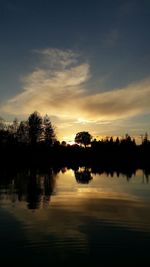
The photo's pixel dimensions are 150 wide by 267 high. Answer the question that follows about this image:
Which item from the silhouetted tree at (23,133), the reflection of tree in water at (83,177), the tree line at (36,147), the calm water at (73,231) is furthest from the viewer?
the silhouetted tree at (23,133)

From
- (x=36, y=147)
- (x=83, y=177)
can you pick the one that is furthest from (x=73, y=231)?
(x=36, y=147)

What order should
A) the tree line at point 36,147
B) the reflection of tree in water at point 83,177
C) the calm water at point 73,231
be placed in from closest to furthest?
the calm water at point 73,231
the reflection of tree in water at point 83,177
the tree line at point 36,147

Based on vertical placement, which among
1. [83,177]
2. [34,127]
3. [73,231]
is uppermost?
[34,127]

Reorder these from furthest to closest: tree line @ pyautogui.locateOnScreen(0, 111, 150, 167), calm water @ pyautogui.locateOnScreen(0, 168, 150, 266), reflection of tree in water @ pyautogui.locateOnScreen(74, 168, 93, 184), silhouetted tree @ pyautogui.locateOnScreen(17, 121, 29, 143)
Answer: silhouetted tree @ pyautogui.locateOnScreen(17, 121, 29, 143)
tree line @ pyautogui.locateOnScreen(0, 111, 150, 167)
reflection of tree in water @ pyautogui.locateOnScreen(74, 168, 93, 184)
calm water @ pyautogui.locateOnScreen(0, 168, 150, 266)

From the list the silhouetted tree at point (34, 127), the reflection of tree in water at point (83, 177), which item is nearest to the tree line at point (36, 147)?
the silhouetted tree at point (34, 127)

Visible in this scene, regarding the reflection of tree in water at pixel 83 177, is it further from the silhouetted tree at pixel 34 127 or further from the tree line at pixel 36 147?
the silhouetted tree at pixel 34 127

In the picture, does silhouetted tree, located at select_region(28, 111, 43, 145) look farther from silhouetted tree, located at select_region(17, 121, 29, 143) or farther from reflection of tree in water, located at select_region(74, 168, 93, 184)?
reflection of tree in water, located at select_region(74, 168, 93, 184)

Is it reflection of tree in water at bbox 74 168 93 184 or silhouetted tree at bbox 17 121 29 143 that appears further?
silhouetted tree at bbox 17 121 29 143

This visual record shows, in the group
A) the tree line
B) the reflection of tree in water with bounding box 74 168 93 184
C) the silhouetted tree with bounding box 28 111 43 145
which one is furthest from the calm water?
the silhouetted tree with bounding box 28 111 43 145

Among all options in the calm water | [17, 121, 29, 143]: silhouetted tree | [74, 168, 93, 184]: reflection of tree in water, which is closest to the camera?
the calm water

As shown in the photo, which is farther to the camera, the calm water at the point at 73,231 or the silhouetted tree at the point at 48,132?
the silhouetted tree at the point at 48,132

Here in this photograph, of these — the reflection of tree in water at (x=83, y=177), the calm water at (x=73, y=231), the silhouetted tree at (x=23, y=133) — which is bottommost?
the calm water at (x=73, y=231)

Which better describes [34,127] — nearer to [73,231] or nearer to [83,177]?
[83,177]

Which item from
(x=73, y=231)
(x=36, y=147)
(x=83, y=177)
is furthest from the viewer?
(x=36, y=147)
